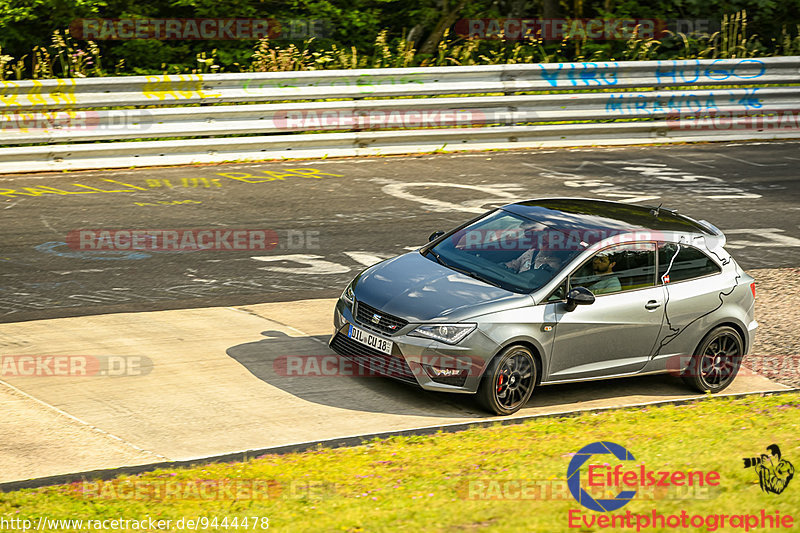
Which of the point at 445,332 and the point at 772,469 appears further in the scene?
the point at 445,332

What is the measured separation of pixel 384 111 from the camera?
1747 centimetres

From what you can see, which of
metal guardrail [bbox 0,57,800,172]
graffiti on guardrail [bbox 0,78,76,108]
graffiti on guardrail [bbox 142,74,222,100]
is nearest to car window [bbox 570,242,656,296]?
metal guardrail [bbox 0,57,800,172]

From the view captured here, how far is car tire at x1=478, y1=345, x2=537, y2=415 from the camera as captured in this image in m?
8.34

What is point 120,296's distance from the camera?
10.7 meters

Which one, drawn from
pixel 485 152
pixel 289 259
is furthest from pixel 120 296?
pixel 485 152

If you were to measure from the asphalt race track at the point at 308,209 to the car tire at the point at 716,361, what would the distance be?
3.49 m

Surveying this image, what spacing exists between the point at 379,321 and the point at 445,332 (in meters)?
0.60

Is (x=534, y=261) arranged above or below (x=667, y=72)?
below

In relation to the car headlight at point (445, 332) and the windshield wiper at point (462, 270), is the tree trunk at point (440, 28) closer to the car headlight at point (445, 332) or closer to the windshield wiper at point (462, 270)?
the windshield wiper at point (462, 270)


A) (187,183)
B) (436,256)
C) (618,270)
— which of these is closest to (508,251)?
(436,256)

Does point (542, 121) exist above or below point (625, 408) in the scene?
above

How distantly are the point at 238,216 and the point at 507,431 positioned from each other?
689 cm

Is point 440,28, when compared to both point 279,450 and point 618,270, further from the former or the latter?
point 279,450

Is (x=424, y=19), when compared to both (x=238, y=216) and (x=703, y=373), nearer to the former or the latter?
(x=238, y=216)
